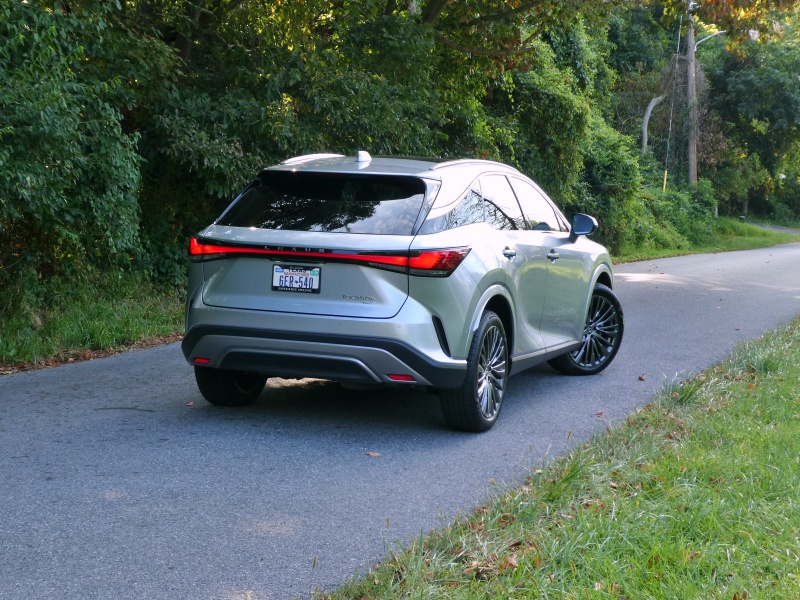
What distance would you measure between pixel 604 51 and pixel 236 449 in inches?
1543

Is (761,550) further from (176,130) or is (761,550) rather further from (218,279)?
(176,130)

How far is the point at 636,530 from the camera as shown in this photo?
169 inches

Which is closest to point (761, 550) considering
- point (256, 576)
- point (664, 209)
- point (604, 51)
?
point (256, 576)

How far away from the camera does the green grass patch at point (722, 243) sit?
2930cm

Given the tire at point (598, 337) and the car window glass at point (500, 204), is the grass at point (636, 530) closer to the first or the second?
the car window glass at point (500, 204)

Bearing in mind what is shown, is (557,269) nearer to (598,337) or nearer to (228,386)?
(598,337)

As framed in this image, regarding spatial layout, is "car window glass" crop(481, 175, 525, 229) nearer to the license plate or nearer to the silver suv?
the silver suv

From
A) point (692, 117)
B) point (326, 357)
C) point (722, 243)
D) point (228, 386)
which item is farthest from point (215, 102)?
point (692, 117)

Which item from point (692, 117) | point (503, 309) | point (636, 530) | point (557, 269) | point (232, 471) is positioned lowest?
point (232, 471)

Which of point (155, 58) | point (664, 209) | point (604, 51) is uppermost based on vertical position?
point (604, 51)

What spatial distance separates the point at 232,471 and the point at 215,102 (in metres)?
8.13

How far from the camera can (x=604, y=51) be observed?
4228 centimetres

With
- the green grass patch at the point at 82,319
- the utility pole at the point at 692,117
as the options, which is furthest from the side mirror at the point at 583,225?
the utility pole at the point at 692,117

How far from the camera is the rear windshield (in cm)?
Result: 623
